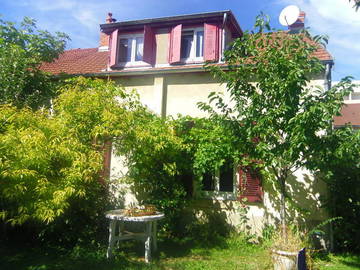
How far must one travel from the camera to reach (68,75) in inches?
365

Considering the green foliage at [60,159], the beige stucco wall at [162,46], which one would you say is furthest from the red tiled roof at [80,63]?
the green foliage at [60,159]

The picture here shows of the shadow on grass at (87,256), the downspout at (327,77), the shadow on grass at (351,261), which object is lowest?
the shadow on grass at (87,256)

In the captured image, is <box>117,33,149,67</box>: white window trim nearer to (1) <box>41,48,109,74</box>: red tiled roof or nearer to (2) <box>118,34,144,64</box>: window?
(2) <box>118,34,144,64</box>: window

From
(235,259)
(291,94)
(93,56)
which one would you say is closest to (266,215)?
(235,259)

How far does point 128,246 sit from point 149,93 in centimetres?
422

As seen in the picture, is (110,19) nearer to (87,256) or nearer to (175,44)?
(175,44)

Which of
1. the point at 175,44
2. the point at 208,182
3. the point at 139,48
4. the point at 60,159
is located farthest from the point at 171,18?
the point at 60,159

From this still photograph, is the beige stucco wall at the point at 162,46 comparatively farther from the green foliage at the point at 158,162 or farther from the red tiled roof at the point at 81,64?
the green foliage at the point at 158,162

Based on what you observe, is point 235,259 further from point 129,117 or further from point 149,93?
point 149,93

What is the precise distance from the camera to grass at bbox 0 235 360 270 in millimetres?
5273

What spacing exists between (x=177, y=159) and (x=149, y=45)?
13.5ft

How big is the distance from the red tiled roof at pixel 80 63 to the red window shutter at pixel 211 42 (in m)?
3.45

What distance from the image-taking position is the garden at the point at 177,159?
16.5 ft

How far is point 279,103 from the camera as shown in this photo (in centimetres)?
545
